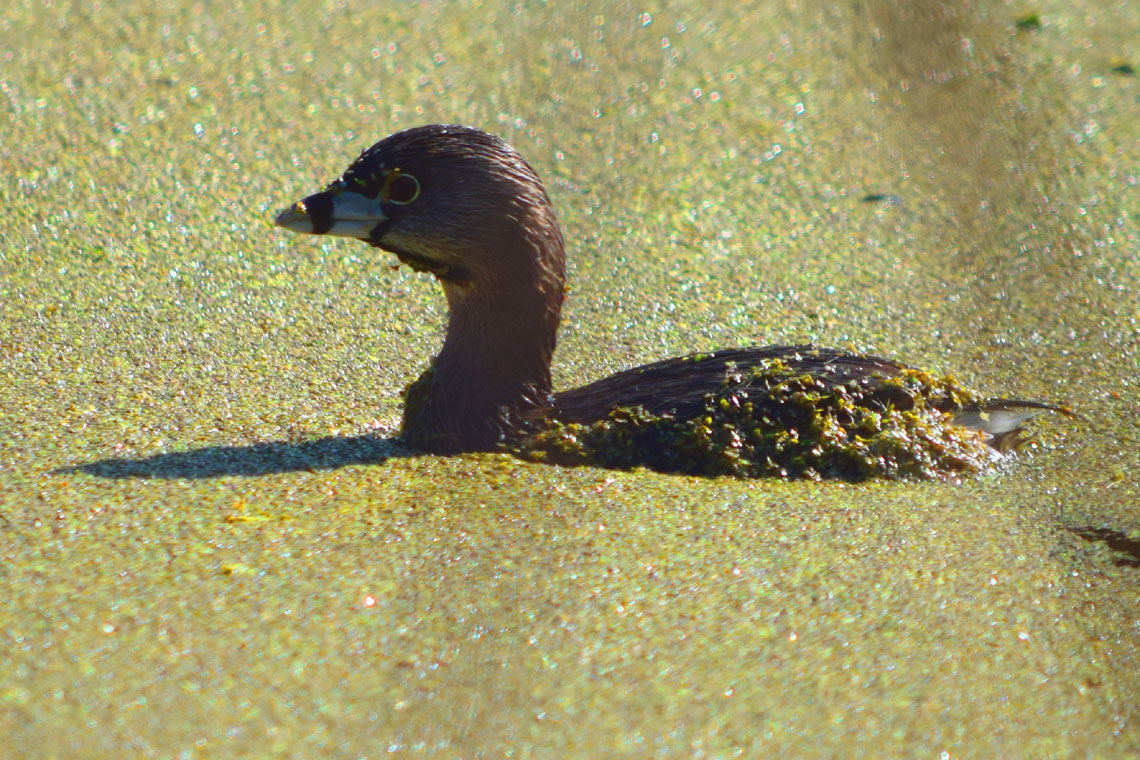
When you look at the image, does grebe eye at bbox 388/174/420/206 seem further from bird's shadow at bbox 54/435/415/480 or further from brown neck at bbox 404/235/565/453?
bird's shadow at bbox 54/435/415/480

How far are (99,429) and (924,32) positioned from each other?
7.19 feet

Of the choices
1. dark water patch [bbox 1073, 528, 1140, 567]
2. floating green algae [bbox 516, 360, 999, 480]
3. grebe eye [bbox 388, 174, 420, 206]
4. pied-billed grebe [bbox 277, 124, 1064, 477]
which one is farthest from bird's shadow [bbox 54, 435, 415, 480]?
dark water patch [bbox 1073, 528, 1140, 567]

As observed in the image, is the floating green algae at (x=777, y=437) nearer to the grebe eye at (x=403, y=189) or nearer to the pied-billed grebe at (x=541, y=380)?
the pied-billed grebe at (x=541, y=380)

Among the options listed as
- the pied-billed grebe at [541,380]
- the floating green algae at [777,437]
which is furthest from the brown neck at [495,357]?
the floating green algae at [777,437]

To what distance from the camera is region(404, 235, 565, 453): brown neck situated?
2994mm

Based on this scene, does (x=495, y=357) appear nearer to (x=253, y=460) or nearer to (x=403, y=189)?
(x=403, y=189)

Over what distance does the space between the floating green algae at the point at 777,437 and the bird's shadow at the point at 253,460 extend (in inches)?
13.7

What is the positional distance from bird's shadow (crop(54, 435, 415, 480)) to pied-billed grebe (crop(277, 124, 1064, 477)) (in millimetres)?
134

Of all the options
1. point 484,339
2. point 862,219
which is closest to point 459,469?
point 484,339

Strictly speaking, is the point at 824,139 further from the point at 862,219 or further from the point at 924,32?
the point at 924,32

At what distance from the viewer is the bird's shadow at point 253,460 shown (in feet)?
8.48

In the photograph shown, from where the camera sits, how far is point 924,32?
3287 mm

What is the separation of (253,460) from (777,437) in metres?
1.14

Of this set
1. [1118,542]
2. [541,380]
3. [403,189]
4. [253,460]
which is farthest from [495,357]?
[1118,542]
